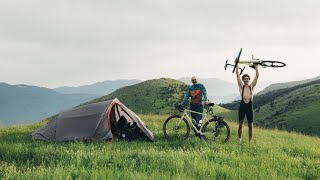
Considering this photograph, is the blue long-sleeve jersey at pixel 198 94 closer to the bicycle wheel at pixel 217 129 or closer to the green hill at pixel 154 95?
the bicycle wheel at pixel 217 129

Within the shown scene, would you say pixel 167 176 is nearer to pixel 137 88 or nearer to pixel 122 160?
pixel 122 160

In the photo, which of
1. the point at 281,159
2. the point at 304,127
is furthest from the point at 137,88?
the point at 281,159

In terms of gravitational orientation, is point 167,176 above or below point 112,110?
below

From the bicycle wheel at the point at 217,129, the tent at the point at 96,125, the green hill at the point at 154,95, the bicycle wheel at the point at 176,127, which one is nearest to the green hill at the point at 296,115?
the green hill at the point at 154,95

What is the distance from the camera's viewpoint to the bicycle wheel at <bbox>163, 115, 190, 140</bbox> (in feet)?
57.8

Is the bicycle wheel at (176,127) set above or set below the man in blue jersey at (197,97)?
below

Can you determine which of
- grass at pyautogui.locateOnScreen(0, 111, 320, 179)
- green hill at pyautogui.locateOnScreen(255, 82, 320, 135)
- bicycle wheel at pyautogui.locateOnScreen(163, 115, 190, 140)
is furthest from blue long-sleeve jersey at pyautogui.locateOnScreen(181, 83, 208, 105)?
green hill at pyautogui.locateOnScreen(255, 82, 320, 135)

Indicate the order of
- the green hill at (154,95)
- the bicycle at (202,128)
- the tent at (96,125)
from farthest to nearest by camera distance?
the green hill at (154,95)
the bicycle at (202,128)
the tent at (96,125)

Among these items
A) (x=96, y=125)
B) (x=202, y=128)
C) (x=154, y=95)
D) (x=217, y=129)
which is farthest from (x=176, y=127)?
(x=154, y=95)

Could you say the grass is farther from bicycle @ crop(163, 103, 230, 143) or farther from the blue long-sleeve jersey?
the blue long-sleeve jersey

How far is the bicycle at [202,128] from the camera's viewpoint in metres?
17.2

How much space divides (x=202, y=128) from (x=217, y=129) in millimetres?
687

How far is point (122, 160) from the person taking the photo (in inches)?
405

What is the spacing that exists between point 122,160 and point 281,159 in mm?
4927
